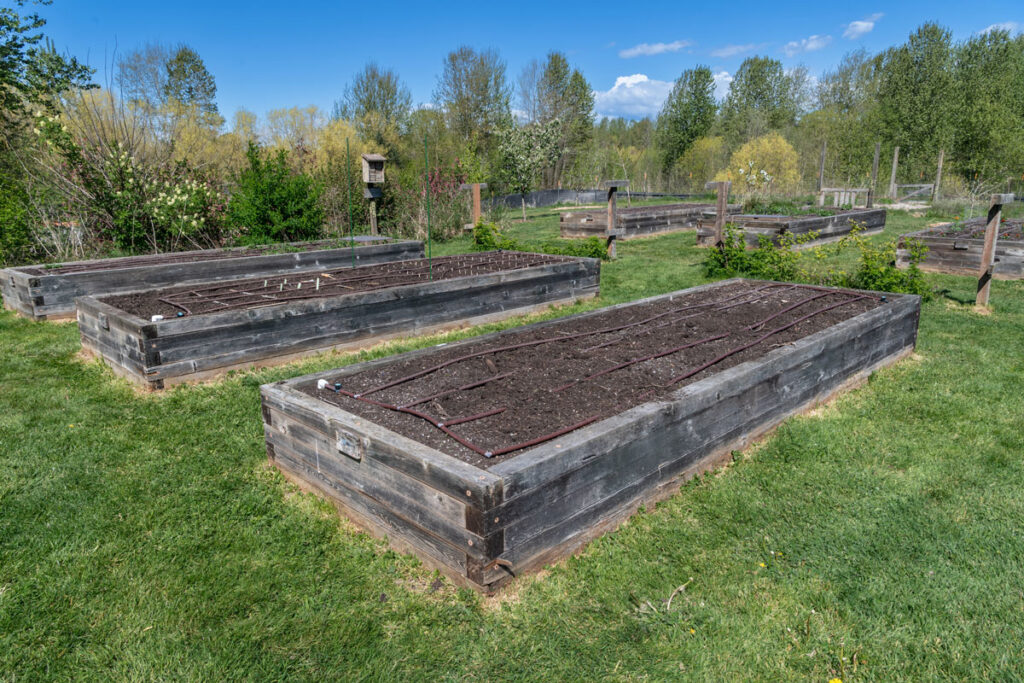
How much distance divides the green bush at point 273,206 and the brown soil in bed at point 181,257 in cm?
116

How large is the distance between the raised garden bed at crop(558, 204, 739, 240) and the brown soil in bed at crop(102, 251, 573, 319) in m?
5.73

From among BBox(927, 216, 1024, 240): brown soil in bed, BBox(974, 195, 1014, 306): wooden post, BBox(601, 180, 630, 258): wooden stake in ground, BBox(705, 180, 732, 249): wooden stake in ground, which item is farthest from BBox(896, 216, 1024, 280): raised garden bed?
BBox(601, 180, 630, 258): wooden stake in ground

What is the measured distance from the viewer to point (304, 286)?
7.46 metres

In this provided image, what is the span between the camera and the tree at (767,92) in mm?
Result: 47831

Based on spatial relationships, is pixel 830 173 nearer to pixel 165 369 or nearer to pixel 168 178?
pixel 168 178

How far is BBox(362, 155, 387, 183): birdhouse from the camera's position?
1189 cm

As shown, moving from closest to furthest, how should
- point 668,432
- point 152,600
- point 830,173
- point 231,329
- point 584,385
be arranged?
point 152,600 < point 668,432 < point 584,385 < point 231,329 < point 830,173

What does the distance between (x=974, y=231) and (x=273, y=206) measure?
12897 mm

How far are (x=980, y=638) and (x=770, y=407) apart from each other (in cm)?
194

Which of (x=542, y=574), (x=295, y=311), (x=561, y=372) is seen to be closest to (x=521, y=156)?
(x=295, y=311)

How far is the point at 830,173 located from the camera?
35.3m

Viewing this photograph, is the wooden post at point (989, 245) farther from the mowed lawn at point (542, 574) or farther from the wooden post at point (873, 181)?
the wooden post at point (873, 181)

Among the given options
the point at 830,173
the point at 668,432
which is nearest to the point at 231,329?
the point at 668,432

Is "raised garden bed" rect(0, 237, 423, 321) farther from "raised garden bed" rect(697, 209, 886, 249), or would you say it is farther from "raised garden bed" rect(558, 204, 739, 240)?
"raised garden bed" rect(697, 209, 886, 249)
